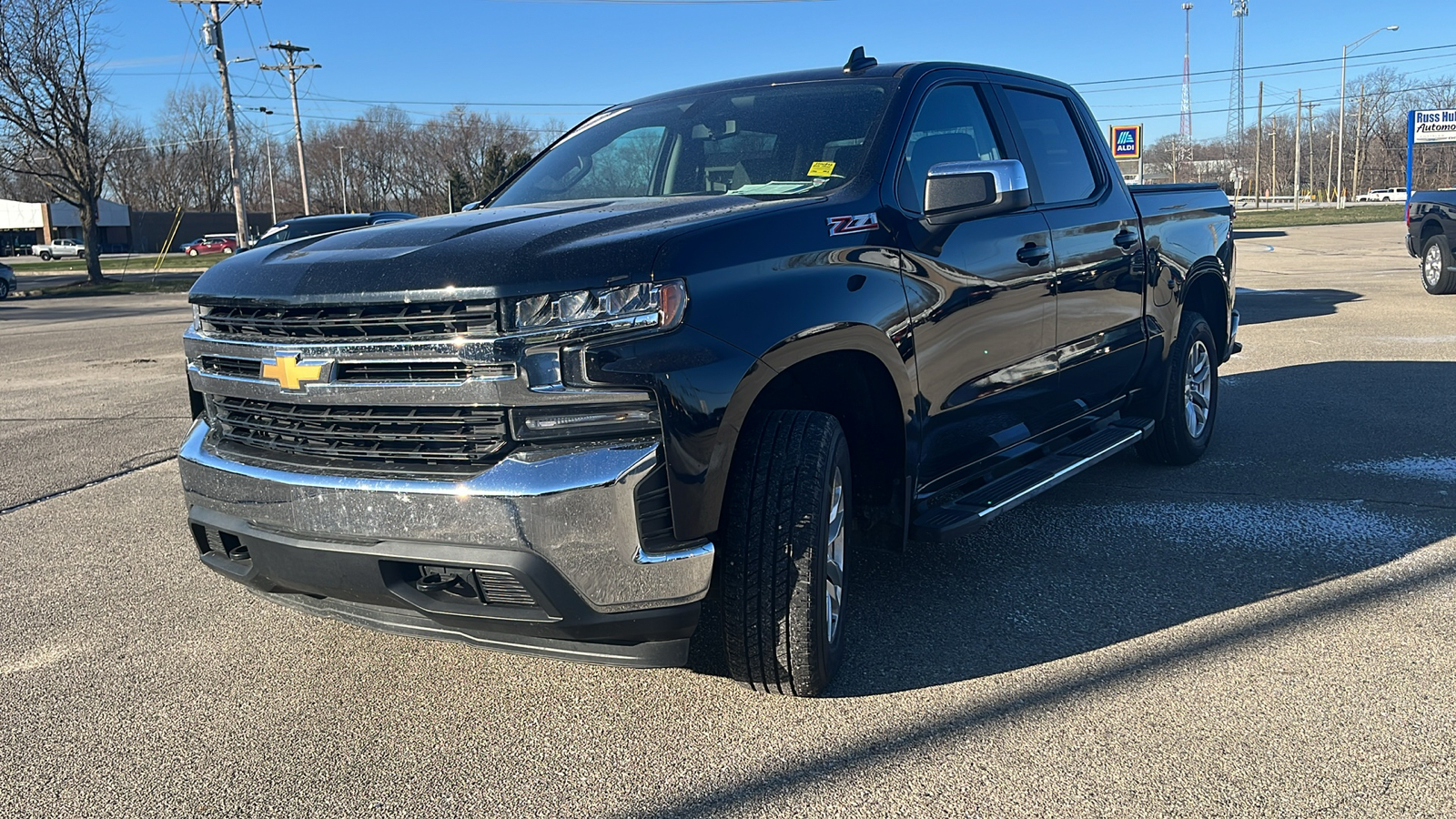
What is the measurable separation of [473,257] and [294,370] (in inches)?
22.4

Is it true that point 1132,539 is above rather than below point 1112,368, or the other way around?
below

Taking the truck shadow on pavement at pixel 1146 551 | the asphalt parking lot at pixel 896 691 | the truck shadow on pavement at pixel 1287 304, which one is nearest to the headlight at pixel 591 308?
the asphalt parking lot at pixel 896 691

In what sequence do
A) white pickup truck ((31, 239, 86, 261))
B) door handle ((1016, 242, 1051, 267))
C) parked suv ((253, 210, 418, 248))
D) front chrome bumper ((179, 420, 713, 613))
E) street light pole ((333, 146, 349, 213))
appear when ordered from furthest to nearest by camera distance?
street light pole ((333, 146, 349, 213))
white pickup truck ((31, 239, 86, 261))
parked suv ((253, 210, 418, 248))
door handle ((1016, 242, 1051, 267))
front chrome bumper ((179, 420, 713, 613))

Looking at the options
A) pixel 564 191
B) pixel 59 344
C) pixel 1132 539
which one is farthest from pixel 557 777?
pixel 59 344

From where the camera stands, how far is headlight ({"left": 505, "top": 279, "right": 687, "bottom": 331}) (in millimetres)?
2631

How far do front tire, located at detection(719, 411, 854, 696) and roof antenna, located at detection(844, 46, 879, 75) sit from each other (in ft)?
5.73

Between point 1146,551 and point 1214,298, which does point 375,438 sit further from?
point 1214,298

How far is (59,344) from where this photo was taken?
48.2 ft

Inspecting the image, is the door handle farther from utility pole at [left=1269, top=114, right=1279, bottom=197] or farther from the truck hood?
utility pole at [left=1269, top=114, right=1279, bottom=197]

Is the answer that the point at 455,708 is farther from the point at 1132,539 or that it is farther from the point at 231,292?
the point at 1132,539

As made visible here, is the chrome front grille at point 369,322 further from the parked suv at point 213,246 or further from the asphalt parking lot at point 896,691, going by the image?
the parked suv at point 213,246

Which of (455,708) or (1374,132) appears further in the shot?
(1374,132)

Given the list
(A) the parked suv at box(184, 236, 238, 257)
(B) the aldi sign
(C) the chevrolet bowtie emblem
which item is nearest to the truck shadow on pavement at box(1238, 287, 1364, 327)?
(C) the chevrolet bowtie emblem

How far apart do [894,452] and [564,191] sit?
167 cm
